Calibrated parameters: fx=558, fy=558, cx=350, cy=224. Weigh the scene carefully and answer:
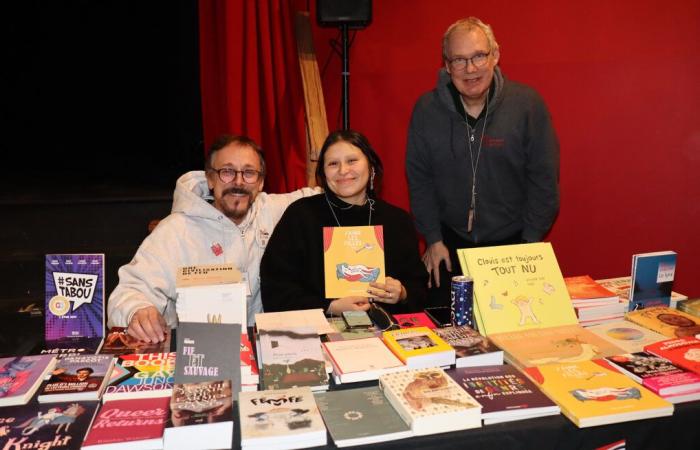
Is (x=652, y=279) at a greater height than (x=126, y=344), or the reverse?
(x=652, y=279)

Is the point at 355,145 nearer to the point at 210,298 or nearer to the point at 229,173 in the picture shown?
the point at 229,173

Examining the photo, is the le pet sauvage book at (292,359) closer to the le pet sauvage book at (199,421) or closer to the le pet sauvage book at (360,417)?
the le pet sauvage book at (360,417)

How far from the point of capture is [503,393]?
1452mm

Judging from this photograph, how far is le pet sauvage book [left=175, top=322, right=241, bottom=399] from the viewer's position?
58.0 inches

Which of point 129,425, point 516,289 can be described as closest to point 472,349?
point 516,289

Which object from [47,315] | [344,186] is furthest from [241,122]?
[47,315]

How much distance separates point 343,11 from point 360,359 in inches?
99.8

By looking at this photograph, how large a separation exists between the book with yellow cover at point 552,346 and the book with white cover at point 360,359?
346mm

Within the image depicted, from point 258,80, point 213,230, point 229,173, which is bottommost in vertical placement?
point 213,230

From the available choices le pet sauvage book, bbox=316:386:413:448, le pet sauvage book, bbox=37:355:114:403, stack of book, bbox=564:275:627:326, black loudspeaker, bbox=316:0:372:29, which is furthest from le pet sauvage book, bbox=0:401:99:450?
black loudspeaker, bbox=316:0:372:29

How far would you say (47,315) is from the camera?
1767 mm

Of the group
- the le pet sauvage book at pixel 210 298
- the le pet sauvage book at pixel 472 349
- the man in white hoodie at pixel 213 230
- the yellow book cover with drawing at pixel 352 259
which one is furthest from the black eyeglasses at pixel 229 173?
the le pet sauvage book at pixel 472 349

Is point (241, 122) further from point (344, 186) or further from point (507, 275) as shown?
point (507, 275)

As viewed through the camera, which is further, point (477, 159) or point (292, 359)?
point (477, 159)
